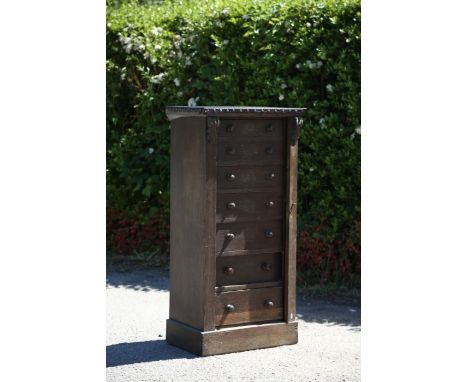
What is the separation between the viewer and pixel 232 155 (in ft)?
17.2

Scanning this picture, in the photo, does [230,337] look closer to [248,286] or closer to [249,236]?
[248,286]

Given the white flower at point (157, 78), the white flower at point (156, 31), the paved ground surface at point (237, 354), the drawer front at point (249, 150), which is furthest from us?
the white flower at point (156, 31)

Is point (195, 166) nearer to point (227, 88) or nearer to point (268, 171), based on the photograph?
point (268, 171)

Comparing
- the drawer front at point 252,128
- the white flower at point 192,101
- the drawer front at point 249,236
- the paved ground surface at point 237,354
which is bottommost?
the paved ground surface at point 237,354

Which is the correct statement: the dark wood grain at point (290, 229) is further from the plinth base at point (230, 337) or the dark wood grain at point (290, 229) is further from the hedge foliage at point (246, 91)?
the hedge foliage at point (246, 91)

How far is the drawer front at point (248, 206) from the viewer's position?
5246 millimetres

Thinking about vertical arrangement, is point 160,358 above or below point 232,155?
below

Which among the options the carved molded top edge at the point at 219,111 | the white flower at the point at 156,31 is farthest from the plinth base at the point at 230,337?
the white flower at the point at 156,31

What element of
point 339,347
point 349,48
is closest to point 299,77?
point 349,48

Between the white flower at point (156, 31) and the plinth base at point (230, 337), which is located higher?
the white flower at point (156, 31)

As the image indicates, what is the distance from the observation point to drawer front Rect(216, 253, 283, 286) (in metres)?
5.28

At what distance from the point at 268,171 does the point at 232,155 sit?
28 cm

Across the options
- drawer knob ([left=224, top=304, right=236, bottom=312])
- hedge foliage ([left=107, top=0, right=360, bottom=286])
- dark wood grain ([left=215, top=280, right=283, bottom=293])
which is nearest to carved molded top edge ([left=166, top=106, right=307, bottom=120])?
dark wood grain ([left=215, top=280, right=283, bottom=293])

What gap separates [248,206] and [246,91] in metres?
2.26
